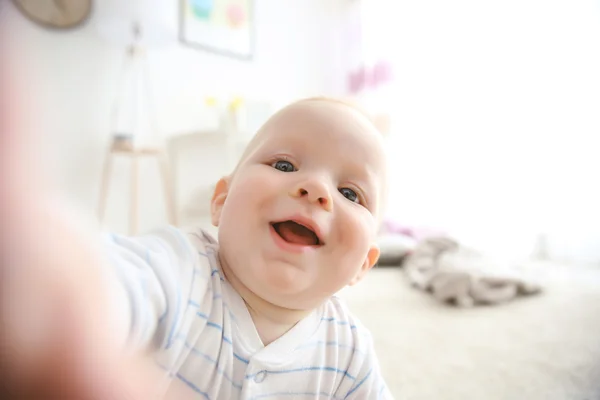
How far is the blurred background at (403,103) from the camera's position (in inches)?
71.7

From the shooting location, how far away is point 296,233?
45 centimetres

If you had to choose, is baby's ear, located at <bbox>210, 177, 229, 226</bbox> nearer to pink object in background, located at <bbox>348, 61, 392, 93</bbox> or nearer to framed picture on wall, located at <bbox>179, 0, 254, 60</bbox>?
framed picture on wall, located at <bbox>179, 0, 254, 60</bbox>

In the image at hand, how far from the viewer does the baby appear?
0.40 m

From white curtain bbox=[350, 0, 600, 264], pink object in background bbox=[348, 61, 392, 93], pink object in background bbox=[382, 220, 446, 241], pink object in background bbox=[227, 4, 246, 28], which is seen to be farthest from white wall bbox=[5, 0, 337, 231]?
pink object in background bbox=[382, 220, 446, 241]

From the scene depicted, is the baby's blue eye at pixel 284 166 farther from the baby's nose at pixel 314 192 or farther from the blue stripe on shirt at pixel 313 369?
the blue stripe on shirt at pixel 313 369

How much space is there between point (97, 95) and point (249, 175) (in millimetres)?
1999

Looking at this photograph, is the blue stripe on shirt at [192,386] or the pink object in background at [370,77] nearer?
the blue stripe on shirt at [192,386]

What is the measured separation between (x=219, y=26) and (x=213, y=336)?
2.50 metres

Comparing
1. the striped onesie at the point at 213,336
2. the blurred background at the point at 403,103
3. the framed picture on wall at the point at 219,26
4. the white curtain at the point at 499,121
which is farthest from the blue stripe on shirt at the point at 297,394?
the framed picture on wall at the point at 219,26

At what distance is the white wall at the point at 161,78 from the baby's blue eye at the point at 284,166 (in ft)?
4.35

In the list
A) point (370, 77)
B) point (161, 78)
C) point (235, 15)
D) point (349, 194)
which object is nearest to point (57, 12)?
point (161, 78)

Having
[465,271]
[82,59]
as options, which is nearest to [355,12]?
[82,59]

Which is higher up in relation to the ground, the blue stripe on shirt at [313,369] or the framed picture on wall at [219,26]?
the framed picture on wall at [219,26]

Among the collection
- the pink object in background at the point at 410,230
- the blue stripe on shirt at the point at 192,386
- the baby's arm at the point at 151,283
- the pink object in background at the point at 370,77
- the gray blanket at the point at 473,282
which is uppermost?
the pink object in background at the point at 370,77
